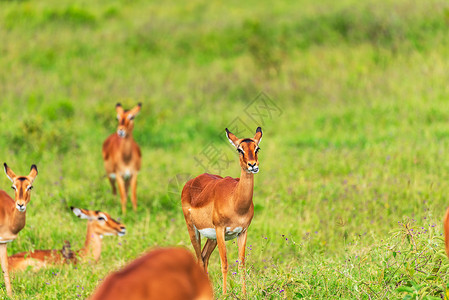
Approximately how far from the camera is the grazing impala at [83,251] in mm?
6746

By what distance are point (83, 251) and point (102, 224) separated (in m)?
0.47

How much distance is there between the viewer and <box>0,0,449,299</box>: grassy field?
6031 millimetres

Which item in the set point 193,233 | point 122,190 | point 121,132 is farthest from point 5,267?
point 121,132

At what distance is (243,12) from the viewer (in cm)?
2042

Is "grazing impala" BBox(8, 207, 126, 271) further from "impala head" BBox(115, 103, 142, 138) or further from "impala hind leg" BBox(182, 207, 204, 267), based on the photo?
"impala hind leg" BBox(182, 207, 204, 267)

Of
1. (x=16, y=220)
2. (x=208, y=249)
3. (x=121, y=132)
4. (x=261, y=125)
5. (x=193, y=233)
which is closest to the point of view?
(x=193, y=233)

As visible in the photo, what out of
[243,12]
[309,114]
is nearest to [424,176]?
[309,114]

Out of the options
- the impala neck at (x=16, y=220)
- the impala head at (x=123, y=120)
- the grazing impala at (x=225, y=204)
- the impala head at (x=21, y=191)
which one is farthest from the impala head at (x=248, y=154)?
the impala head at (x=123, y=120)

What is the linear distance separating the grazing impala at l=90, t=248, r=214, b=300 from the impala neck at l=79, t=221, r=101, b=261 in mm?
4414

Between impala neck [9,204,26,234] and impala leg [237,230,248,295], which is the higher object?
impala neck [9,204,26,234]


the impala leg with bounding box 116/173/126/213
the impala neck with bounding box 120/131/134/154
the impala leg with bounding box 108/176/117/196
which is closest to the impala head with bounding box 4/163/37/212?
the impala leg with bounding box 116/173/126/213

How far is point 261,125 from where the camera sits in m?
13.5

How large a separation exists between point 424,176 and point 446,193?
851mm

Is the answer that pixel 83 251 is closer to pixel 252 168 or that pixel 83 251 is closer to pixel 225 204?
pixel 225 204
